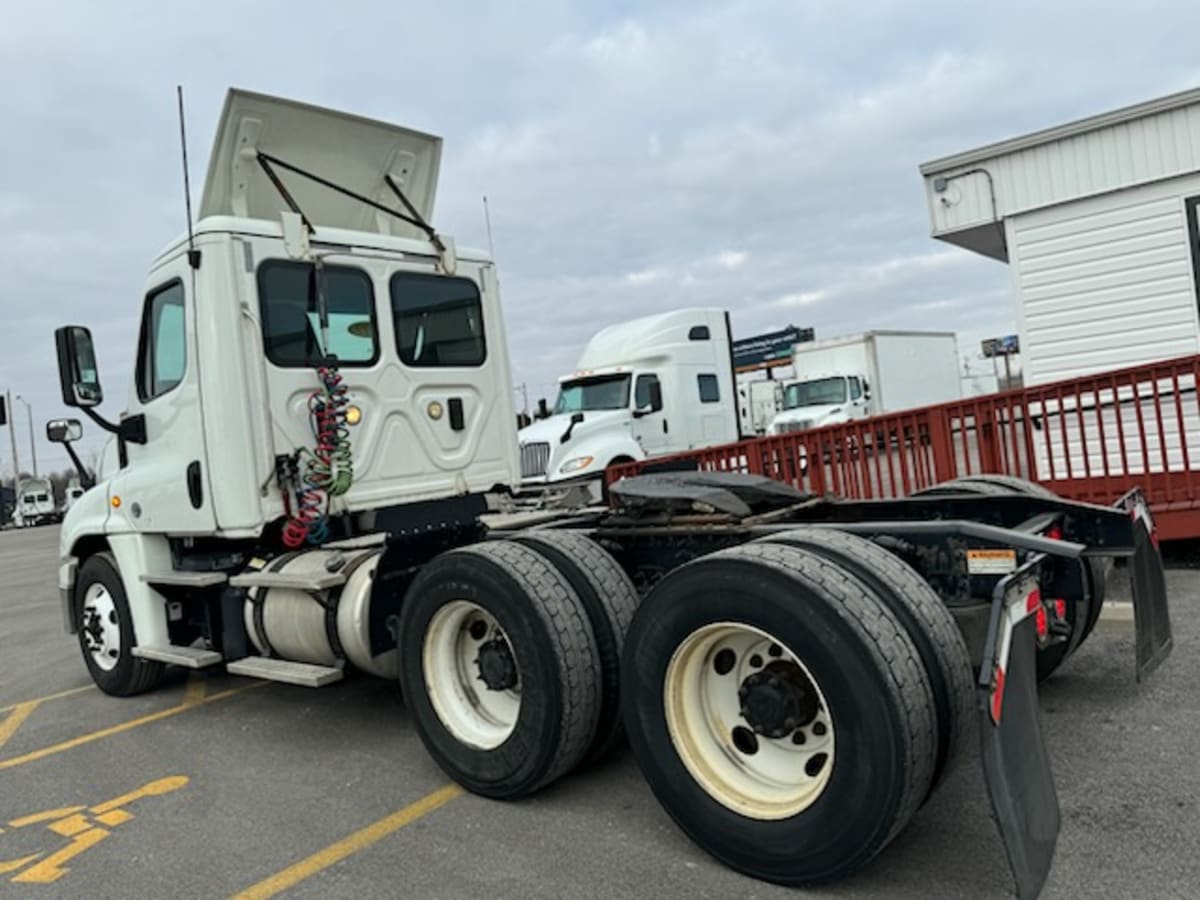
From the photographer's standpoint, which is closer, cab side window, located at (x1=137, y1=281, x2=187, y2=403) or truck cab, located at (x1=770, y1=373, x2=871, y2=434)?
cab side window, located at (x1=137, y1=281, x2=187, y2=403)

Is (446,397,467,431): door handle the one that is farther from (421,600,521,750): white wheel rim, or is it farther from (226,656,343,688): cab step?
(421,600,521,750): white wheel rim

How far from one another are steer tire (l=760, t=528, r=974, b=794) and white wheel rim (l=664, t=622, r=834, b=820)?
1.21ft

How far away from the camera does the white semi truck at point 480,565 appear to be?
286cm

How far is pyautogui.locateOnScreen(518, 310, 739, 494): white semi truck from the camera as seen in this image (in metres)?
13.9

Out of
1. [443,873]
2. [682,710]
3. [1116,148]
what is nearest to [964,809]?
[682,710]

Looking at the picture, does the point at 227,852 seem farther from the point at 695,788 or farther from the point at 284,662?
the point at 695,788

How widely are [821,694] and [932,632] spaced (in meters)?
0.40

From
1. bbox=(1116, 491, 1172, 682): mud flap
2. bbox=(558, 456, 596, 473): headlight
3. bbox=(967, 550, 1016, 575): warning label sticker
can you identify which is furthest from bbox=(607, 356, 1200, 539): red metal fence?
bbox=(967, 550, 1016, 575): warning label sticker

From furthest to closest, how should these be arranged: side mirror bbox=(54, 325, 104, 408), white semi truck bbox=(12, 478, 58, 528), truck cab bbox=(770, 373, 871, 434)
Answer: white semi truck bbox=(12, 478, 58, 528) < truck cab bbox=(770, 373, 871, 434) < side mirror bbox=(54, 325, 104, 408)

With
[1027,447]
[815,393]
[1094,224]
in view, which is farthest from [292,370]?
[815,393]

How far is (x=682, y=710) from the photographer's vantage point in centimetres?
331

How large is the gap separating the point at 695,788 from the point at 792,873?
431mm

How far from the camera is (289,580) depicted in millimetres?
4879

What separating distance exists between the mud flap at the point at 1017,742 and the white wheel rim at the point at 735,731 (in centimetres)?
60
